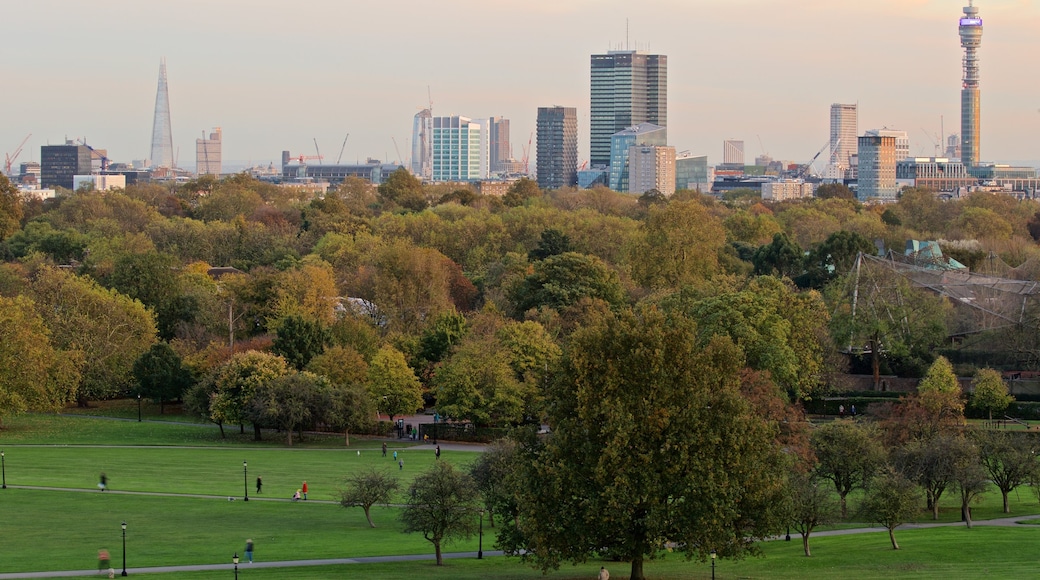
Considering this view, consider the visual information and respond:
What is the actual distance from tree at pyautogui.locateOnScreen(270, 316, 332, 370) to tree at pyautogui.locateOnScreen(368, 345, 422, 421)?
4427 mm

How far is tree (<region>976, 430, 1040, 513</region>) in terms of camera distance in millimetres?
49469

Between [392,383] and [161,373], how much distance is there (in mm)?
13478

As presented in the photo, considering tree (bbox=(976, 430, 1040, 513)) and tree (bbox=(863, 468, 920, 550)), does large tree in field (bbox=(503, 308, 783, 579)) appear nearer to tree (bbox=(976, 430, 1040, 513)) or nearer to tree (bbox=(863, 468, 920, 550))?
tree (bbox=(863, 468, 920, 550))

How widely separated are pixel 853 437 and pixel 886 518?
270 inches

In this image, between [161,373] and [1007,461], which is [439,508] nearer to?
[1007,461]

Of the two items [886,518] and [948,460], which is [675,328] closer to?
[886,518]

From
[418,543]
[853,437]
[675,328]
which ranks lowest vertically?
[418,543]

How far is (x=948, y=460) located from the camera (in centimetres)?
4722

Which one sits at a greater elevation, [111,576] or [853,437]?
[853,437]

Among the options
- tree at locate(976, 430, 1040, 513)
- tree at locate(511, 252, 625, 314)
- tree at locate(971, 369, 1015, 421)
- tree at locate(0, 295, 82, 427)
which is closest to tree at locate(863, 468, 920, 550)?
tree at locate(976, 430, 1040, 513)

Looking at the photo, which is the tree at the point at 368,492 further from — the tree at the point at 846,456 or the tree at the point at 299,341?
the tree at the point at 299,341

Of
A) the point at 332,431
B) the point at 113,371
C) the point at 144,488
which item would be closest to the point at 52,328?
the point at 113,371

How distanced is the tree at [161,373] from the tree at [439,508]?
122ft

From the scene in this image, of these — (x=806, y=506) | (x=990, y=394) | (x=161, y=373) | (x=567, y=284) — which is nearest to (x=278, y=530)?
(x=806, y=506)
